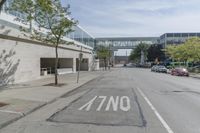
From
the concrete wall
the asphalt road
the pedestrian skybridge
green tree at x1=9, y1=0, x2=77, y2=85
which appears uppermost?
the pedestrian skybridge

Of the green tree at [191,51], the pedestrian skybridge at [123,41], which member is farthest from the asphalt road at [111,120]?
the pedestrian skybridge at [123,41]

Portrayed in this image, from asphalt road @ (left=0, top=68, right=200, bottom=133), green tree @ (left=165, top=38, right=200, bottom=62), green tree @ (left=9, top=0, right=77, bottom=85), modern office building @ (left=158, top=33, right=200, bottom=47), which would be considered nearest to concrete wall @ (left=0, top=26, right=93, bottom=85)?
green tree @ (left=9, top=0, right=77, bottom=85)

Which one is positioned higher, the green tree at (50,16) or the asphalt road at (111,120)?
the green tree at (50,16)

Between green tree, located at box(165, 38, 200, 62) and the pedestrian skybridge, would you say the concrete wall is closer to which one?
green tree, located at box(165, 38, 200, 62)

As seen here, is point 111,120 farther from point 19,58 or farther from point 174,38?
point 174,38

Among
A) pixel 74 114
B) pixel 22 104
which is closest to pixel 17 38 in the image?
pixel 22 104

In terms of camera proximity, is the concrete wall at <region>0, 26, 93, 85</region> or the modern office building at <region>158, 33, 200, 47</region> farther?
the modern office building at <region>158, 33, 200, 47</region>

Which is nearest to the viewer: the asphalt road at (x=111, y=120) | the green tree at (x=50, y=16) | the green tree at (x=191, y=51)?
the asphalt road at (x=111, y=120)

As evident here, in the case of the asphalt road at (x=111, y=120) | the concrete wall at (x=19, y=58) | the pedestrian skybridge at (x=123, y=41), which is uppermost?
the pedestrian skybridge at (x=123, y=41)

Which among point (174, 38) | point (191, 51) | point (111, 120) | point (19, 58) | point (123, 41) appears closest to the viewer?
point (111, 120)

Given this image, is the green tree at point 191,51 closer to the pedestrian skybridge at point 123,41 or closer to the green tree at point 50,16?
the green tree at point 50,16

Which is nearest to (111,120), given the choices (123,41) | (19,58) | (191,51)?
(19,58)

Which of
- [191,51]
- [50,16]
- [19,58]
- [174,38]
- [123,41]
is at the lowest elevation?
[19,58]

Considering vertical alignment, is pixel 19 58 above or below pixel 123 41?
below
